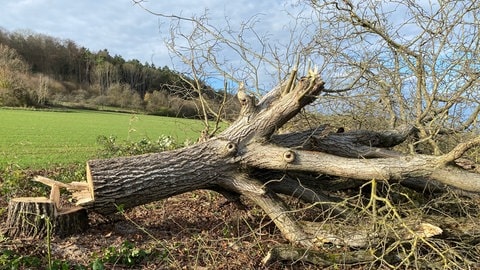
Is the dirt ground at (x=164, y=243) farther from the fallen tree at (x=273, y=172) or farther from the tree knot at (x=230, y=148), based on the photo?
the tree knot at (x=230, y=148)

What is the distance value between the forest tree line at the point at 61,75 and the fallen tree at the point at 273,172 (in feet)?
75.0

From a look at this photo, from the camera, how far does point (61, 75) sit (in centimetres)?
7588

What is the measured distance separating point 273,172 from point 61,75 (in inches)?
3070

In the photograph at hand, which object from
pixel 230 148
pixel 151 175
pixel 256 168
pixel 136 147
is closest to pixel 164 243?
pixel 151 175

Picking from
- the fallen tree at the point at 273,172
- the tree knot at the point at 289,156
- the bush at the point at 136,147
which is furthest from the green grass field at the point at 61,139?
the tree knot at the point at 289,156

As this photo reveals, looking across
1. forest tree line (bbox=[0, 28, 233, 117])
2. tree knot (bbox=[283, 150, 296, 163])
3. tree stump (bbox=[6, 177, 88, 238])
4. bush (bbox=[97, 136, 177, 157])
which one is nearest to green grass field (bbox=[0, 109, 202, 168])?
bush (bbox=[97, 136, 177, 157])

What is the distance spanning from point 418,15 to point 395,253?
3.72m

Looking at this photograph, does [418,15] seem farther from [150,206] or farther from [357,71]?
[150,206]

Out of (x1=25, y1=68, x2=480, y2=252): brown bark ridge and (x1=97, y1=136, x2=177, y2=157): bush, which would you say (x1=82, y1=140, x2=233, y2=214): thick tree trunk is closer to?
(x1=25, y1=68, x2=480, y2=252): brown bark ridge

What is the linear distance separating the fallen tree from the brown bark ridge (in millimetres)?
10

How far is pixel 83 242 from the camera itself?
178 inches

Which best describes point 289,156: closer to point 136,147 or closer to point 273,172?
point 273,172

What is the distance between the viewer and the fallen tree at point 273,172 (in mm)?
4637

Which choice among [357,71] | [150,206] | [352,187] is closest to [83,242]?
[150,206]
